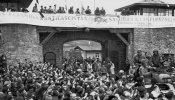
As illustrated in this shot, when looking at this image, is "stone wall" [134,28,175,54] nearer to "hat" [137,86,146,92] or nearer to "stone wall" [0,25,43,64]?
"stone wall" [0,25,43,64]

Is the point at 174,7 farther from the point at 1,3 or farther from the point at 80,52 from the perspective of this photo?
the point at 80,52

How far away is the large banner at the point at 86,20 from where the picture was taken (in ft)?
77.5

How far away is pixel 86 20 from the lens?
1035 inches

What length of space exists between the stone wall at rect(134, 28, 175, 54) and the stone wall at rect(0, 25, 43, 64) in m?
8.43

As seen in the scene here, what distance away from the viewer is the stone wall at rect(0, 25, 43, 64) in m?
23.5

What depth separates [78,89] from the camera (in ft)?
43.3

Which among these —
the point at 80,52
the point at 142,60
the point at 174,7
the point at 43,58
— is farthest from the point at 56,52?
the point at 80,52

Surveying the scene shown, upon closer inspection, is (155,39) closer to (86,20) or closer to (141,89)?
(86,20)

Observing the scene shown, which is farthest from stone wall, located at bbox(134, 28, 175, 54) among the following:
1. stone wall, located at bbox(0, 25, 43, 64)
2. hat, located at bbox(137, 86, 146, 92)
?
hat, located at bbox(137, 86, 146, 92)

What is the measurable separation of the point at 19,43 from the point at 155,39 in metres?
11.0

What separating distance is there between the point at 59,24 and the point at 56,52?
3347mm

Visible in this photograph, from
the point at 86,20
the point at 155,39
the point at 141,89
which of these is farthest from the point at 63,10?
the point at 141,89

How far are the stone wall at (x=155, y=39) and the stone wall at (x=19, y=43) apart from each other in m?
8.43

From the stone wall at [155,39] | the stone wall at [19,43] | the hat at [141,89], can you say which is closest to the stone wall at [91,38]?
the stone wall at [155,39]
